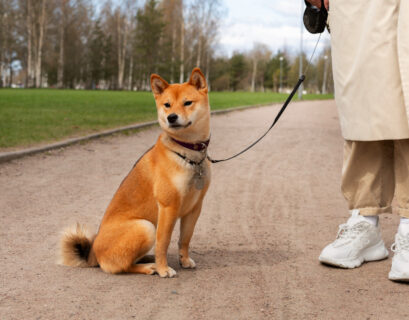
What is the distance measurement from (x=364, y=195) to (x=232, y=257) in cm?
103

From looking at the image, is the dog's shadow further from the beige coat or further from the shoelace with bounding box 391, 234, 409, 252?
the beige coat

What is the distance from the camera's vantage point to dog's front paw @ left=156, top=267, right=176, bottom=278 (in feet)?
11.2

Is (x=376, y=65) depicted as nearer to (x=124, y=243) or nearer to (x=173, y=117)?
(x=173, y=117)

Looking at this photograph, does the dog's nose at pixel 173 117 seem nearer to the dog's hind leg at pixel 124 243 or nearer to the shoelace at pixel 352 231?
the dog's hind leg at pixel 124 243

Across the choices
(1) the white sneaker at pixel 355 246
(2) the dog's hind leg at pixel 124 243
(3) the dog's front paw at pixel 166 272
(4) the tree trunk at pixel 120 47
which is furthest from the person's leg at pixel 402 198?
(4) the tree trunk at pixel 120 47

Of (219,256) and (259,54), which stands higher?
(259,54)

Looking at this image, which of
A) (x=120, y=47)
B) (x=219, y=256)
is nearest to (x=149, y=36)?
(x=120, y=47)

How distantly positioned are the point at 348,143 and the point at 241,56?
10353 cm

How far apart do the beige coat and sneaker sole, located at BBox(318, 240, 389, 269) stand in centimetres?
83

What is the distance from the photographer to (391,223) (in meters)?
4.89

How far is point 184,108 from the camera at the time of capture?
11.0ft

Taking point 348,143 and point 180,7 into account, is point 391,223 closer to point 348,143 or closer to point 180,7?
point 348,143

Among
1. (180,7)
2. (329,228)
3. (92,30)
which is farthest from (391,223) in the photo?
(92,30)

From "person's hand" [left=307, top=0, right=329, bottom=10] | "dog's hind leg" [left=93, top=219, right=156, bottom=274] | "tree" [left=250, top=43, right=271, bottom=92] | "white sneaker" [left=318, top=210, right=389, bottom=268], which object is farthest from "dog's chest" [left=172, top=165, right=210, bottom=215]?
"tree" [left=250, top=43, right=271, bottom=92]
